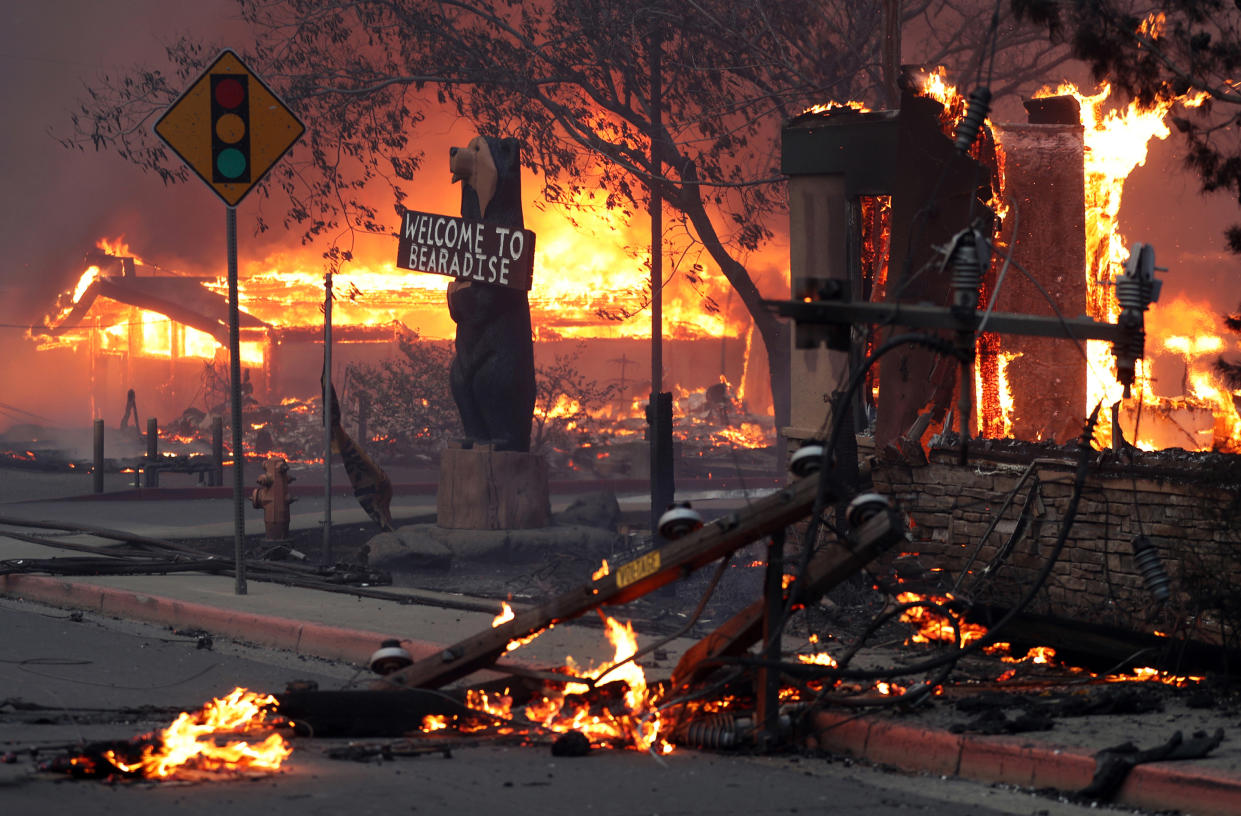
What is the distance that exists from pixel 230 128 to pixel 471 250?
194 inches

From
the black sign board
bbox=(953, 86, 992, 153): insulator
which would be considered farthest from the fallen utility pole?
the black sign board

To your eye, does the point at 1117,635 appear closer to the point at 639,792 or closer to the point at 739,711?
the point at 739,711

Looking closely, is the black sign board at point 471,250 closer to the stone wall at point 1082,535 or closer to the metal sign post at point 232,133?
the metal sign post at point 232,133

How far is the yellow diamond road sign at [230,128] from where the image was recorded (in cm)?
998

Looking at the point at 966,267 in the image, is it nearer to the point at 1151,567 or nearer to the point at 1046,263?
the point at 1151,567

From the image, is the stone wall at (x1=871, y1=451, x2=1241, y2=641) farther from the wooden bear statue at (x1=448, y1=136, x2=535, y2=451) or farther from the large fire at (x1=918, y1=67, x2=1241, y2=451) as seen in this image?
the wooden bear statue at (x1=448, y1=136, x2=535, y2=451)

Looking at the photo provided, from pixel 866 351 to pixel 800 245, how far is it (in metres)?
1.19

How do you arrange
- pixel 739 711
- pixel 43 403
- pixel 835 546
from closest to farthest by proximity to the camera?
pixel 835 546 < pixel 739 711 < pixel 43 403

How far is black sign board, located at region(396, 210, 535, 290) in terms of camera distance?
14797 millimetres

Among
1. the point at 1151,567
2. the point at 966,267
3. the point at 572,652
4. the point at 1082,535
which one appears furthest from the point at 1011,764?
the point at 572,652

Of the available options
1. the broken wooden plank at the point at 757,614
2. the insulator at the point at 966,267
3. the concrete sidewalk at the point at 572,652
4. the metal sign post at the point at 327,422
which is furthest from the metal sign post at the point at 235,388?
the insulator at the point at 966,267

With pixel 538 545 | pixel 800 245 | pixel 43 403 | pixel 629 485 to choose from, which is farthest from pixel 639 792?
pixel 43 403

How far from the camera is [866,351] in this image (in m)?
9.34

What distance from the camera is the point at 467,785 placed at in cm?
537
